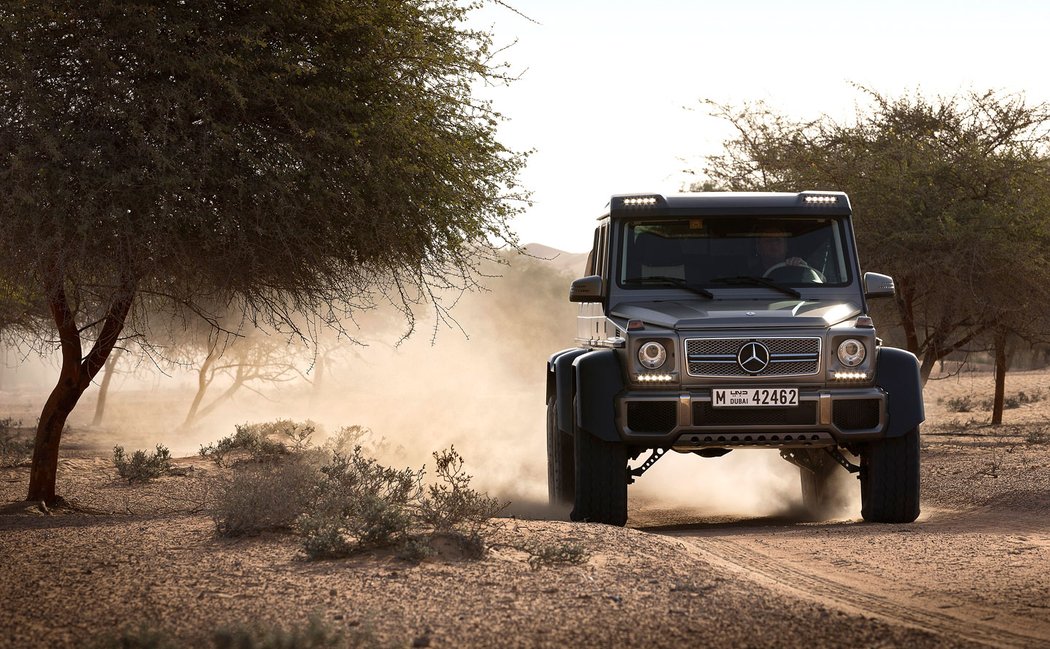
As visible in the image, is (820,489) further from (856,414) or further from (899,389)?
(856,414)

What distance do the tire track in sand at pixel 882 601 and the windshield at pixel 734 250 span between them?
2.72 metres

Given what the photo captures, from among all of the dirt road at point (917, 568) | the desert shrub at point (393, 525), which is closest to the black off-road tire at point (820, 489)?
the dirt road at point (917, 568)

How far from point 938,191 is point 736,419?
13.6m

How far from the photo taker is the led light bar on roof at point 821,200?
10.2 m

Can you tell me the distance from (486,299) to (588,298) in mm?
55502

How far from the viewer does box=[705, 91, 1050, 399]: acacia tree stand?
20766 millimetres

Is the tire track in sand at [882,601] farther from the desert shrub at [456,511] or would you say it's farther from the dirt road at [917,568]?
the desert shrub at [456,511]

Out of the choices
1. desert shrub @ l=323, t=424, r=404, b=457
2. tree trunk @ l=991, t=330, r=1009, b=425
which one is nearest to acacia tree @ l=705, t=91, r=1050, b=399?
tree trunk @ l=991, t=330, r=1009, b=425

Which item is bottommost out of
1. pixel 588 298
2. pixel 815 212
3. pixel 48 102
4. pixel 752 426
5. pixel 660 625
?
pixel 660 625

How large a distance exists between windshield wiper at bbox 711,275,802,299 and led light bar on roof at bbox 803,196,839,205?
0.77 metres

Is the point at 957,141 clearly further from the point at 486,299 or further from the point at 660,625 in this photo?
the point at 486,299

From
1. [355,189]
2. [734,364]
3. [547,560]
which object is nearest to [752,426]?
[734,364]

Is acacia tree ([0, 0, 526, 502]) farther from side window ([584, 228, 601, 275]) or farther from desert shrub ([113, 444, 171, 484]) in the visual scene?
desert shrub ([113, 444, 171, 484])

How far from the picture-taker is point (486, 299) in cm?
6556
